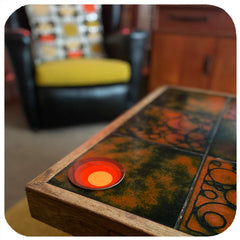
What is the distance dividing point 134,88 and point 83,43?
581 millimetres

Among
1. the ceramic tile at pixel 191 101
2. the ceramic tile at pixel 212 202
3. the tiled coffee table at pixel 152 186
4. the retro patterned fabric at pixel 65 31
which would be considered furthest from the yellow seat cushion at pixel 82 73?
the ceramic tile at pixel 212 202

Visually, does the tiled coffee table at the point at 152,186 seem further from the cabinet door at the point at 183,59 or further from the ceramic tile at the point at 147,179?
the cabinet door at the point at 183,59

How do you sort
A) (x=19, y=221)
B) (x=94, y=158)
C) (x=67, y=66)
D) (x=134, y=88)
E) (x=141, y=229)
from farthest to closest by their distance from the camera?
(x=134, y=88) < (x=67, y=66) < (x=19, y=221) < (x=94, y=158) < (x=141, y=229)

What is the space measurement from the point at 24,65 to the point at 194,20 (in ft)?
4.87

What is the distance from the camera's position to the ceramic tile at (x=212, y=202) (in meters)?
0.58

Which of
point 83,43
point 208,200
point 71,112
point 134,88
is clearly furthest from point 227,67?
point 208,200

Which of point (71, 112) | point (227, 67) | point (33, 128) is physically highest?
point (227, 67)

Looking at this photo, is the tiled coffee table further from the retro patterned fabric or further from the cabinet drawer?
the cabinet drawer

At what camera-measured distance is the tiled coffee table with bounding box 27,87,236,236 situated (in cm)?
59

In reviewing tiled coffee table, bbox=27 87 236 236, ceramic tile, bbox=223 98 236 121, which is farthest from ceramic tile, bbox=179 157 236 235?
ceramic tile, bbox=223 98 236 121

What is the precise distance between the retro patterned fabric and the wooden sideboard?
601 mm

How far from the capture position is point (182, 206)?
2.08ft

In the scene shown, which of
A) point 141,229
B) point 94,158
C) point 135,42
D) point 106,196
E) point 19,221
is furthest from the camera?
point 135,42

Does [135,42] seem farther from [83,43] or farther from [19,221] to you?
[19,221]
